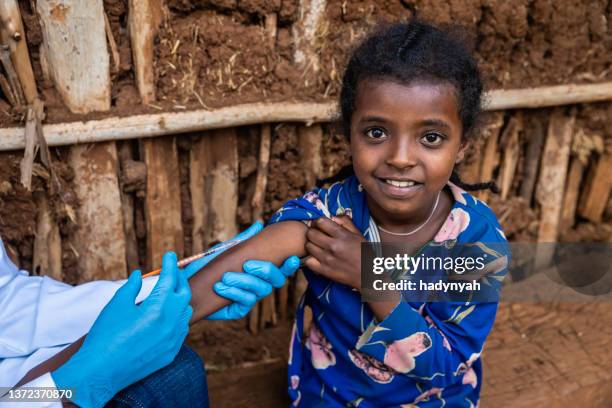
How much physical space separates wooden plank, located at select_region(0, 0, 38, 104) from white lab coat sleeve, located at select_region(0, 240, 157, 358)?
1.93 ft

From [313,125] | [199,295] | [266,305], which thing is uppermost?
[313,125]

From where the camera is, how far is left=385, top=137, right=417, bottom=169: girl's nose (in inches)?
66.6

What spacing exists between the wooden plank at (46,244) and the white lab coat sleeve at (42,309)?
41 centimetres

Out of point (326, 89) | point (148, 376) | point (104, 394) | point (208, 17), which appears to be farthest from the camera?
point (326, 89)

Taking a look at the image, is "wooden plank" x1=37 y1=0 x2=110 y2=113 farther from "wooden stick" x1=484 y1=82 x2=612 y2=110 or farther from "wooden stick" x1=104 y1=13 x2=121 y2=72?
"wooden stick" x1=484 y1=82 x2=612 y2=110

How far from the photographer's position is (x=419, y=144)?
5.66 feet

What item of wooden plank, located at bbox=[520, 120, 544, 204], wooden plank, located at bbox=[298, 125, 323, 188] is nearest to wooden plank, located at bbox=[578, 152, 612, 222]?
wooden plank, located at bbox=[520, 120, 544, 204]

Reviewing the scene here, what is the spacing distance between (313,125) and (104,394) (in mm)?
1368

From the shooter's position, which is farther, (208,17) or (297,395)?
(208,17)

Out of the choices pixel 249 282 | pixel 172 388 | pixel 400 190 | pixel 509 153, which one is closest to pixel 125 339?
pixel 172 388

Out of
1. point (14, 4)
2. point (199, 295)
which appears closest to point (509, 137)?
point (199, 295)

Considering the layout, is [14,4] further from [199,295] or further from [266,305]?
[266,305]

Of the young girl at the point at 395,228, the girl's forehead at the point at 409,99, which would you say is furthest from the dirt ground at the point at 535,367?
the girl's forehead at the point at 409,99

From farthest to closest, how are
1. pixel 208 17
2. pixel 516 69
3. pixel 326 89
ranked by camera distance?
pixel 516 69 < pixel 326 89 < pixel 208 17
